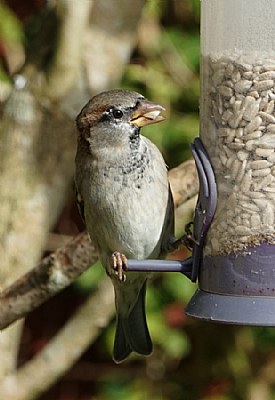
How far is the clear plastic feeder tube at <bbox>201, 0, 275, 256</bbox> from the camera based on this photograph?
280 centimetres

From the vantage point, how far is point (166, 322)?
5.02 meters

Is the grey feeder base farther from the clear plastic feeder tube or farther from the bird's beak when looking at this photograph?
the bird's beak

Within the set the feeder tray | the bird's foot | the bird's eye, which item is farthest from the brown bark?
the feeder tray

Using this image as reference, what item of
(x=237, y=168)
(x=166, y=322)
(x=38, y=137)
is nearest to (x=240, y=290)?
(x=237, y=168)

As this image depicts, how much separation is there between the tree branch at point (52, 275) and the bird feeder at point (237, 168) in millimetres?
534

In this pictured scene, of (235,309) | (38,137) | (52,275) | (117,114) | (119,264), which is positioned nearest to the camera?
(235,309)

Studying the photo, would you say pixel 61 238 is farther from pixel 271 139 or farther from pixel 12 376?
pixel 271 139

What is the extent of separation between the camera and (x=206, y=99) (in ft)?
9.82

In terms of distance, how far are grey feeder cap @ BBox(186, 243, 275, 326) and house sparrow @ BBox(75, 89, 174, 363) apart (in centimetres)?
34

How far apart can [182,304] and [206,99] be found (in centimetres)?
220

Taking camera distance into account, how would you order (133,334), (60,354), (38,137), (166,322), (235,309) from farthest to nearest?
→ (166,322) < (60,354) < (38,137) < (133,334) < (235,309)

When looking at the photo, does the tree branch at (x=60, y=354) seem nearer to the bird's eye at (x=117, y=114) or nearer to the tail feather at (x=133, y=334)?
the tail feather at (x=133, y=334)

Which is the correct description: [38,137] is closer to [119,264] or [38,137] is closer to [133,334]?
[133,334]

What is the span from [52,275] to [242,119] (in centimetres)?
88
